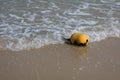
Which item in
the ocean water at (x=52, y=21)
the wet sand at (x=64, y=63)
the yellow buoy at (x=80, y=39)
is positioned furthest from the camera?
the ocean water at (x=52, y=21)

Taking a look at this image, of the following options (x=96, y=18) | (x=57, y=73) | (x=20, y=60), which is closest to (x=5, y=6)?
(x=96, y=18)

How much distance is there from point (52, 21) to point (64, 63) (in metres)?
2.02

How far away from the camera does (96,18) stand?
22.2 ft

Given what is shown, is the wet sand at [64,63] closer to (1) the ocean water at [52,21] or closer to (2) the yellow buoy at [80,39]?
(2) the yellow buoy at [80,39]

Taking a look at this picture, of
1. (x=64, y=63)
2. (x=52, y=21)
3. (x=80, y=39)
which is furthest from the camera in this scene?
(x=52, y=21)

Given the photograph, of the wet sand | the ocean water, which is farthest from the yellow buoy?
the ocean water

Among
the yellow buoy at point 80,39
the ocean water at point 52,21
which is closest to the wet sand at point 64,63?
the yellow buoy at point 80,39

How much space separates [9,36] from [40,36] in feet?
2.18

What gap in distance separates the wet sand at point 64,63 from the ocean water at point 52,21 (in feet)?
1.06

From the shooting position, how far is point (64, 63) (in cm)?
468

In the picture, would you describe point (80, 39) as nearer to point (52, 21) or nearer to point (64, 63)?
point (64, 63)

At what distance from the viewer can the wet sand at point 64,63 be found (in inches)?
169

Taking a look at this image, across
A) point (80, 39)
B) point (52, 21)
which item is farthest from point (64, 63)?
point (52, 21)

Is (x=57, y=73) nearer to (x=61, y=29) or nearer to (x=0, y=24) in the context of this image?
(x=61, y=29)
